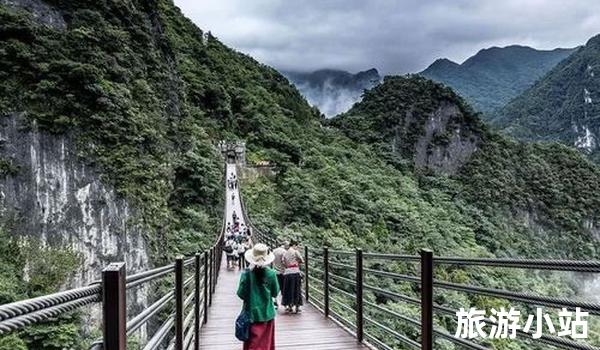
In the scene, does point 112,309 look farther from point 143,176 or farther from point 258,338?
point 143,176

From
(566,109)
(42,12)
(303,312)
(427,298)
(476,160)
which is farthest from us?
(566,109)

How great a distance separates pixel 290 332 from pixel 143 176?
757 inches

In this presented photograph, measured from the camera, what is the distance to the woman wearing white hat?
4.76 m

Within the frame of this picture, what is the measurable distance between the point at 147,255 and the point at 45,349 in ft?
30.1

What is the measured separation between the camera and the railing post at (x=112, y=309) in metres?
1.99

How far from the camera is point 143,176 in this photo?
24297 millimetres

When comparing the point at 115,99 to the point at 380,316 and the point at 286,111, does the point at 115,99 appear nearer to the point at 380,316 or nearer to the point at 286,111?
the point at 380,316

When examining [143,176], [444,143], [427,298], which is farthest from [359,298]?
[444,143]

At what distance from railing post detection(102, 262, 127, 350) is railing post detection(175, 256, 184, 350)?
2.49 metres

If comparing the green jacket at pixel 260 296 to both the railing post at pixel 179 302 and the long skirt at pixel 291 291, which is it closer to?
the railing post at pixel 179 302

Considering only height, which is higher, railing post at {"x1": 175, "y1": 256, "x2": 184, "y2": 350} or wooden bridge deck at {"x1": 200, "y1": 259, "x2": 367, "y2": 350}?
railing post at {"x1": 175, "y1": 256, "x2": 184, "y2": 350}

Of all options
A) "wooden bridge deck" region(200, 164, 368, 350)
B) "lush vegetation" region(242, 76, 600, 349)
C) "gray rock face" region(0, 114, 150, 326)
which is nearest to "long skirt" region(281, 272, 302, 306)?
"wooden bridge deck" region(200, 164, 368, 350)

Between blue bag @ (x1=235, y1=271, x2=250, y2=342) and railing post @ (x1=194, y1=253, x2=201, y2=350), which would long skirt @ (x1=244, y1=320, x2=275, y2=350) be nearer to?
blue bag @ (x1=235, y1=271, x2=250, y2=342)

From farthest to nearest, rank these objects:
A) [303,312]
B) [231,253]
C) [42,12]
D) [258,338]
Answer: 1. [42,12]
2. [231,253]
3. [303,312]
4. [258,338]
